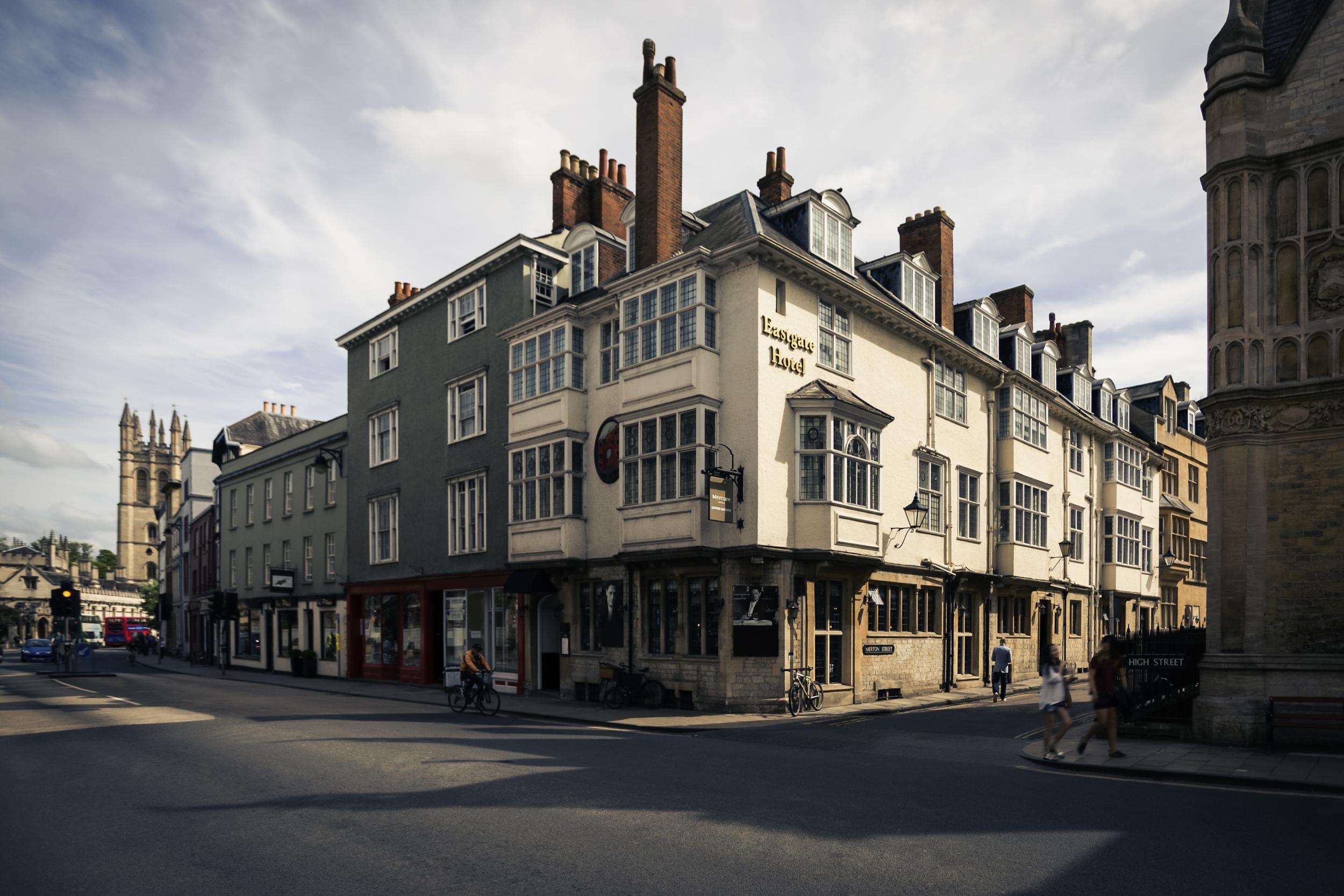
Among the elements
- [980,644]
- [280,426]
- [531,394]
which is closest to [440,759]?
[531,394]

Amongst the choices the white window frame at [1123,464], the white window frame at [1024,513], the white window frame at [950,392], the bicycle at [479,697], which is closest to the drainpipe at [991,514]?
the white window frame at [1024,513]

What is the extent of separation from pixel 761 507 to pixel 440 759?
10130 millimetres

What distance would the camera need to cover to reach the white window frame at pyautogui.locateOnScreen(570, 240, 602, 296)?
89.9 feet

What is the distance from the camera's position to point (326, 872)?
7.20 meters

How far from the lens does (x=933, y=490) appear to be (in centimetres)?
2784

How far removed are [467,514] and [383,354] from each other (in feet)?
32.3

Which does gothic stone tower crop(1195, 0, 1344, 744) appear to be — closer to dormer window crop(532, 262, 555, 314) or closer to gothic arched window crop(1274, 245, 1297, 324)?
gothic arched window crop(1274, 245, 1297, 324)

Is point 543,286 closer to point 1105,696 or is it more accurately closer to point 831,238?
point 831,238

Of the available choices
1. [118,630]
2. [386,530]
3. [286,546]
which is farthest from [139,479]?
[386,530]

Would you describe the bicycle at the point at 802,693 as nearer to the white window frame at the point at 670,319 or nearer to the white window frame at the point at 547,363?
the white window frame at the point at 670,319

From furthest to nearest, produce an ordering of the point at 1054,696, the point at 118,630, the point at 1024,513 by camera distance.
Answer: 1. the point at 118,630
2. the point at 1024,513
3. the point at 1054,696

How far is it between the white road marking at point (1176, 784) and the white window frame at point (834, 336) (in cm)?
1230

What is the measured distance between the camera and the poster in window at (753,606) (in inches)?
823

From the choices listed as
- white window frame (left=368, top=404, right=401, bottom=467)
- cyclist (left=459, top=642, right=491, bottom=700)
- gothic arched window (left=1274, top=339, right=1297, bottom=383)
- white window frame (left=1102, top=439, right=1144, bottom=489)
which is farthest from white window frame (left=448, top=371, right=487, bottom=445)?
white window frame (left=1102, top=439, right=1144, bottom=489)
